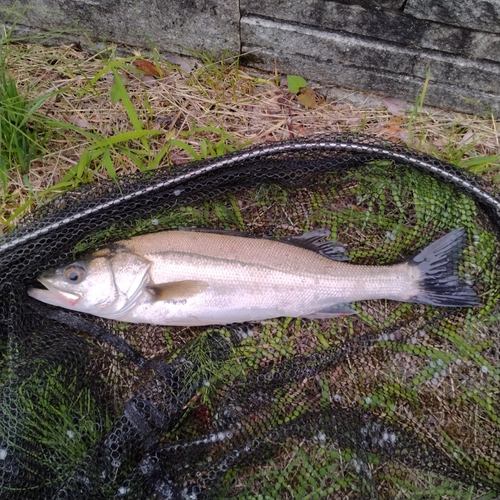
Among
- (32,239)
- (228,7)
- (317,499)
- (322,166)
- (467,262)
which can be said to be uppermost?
(228,7)

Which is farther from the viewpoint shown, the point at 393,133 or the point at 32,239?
the point at 393,133

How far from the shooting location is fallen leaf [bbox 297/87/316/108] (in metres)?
3.88

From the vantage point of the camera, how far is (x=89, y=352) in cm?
310

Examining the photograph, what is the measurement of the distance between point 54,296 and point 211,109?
191cm

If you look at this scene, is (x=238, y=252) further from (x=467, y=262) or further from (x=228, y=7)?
(x=228, y=7)

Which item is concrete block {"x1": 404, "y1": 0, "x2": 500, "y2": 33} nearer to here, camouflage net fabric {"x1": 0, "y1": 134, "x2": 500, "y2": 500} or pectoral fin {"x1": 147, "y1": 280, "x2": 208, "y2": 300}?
camouflage net fabric {"x1": 0, "y1": 134, "x2": 500, "y2": 500}

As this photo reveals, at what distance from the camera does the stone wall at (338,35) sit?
3.31 m

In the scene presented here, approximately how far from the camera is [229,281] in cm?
310

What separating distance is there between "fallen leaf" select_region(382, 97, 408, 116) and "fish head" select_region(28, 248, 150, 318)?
2.33 meters

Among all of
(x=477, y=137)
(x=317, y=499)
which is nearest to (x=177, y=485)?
(x=317, y=499)

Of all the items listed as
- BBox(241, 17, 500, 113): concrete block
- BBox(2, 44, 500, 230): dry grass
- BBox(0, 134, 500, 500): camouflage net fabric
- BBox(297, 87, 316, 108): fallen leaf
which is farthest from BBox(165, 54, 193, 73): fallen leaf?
BBox(0, 134, 500, 500): camouflage net fabric

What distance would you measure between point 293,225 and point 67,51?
7.86ft

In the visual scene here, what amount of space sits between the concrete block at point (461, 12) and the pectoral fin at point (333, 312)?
207cm

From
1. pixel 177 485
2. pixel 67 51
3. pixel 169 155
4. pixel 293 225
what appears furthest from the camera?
pixel 67 51
